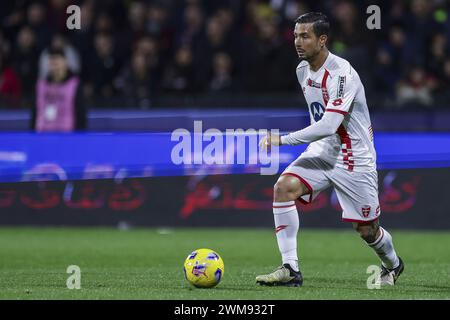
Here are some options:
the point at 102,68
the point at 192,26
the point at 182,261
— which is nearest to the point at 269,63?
the point at 192,26

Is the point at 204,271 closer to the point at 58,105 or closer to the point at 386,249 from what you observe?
the point at 386,249

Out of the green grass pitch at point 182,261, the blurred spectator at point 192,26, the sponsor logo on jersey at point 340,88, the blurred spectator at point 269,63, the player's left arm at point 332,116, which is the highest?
the blurred spectator at point 192,26

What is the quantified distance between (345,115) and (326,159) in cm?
44

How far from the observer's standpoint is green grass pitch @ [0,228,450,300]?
8484 millimetres

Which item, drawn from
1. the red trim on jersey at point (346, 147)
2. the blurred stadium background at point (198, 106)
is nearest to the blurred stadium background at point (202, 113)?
the blurred stadium background at point (198, 106)

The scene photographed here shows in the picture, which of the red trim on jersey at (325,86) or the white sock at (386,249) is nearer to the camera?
the red trim on jersey at (325,86)

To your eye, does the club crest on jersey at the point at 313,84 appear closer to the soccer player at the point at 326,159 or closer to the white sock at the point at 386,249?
the soccer player at the point at 326,159

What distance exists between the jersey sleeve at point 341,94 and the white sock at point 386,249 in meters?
1.20

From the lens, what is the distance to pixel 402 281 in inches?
380

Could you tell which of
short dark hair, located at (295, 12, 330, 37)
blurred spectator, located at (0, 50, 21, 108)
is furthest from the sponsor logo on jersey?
blurred spectator, located at (0, 50, 21, 108)

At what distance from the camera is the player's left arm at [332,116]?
8953mm

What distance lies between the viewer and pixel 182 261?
11.7 metres

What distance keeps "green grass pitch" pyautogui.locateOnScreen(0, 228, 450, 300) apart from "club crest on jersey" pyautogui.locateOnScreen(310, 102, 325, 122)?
141cm

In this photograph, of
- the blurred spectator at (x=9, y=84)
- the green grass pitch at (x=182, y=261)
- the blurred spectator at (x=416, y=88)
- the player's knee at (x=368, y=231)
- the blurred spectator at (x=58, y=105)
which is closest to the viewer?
the green grass pitch at (x=182, y=261)
